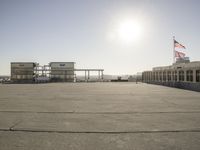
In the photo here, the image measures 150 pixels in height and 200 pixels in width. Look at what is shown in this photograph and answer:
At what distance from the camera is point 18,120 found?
7.59 meters

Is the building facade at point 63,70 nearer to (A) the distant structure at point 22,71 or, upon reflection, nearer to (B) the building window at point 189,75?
(A) the distant structure at point 22,71

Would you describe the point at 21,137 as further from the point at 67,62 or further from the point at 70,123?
the point at 67,62

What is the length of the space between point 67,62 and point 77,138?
58806mm

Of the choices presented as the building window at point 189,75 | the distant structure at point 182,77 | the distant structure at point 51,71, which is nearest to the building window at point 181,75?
the distant structure at point 182,77

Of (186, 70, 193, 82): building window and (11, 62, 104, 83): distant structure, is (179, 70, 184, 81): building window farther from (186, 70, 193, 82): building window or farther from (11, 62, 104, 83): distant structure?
(11, 62, 104, 83): distant structure

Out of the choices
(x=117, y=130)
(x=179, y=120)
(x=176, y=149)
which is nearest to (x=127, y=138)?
(x=117, y=130)

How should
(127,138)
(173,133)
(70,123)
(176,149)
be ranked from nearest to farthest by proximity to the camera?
(176,149) → (127,138) → (173,133) → (70,123)

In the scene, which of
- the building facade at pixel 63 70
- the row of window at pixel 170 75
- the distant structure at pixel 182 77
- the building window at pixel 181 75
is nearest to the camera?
the distant structure at pixel 182 77

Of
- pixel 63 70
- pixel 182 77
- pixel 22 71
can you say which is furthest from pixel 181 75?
pixel 22 71

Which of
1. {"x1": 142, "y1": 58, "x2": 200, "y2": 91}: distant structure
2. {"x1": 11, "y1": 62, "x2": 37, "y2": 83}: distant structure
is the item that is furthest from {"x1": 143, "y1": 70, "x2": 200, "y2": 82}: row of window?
{"x1": 11, "y1": 62, "x2": 37, "y2": 83}: distant structure

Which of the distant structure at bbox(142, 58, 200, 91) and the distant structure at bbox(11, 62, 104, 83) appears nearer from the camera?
the distant structure at bbox(142, 58, 200, 91)

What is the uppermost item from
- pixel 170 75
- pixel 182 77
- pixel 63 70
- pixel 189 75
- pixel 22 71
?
pixel 63 70

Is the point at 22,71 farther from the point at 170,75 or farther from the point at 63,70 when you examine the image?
the point at 170,75

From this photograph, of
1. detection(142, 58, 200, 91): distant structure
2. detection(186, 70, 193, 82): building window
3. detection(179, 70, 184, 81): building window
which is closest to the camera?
detection(142, 58, 200, 91): distant structure
